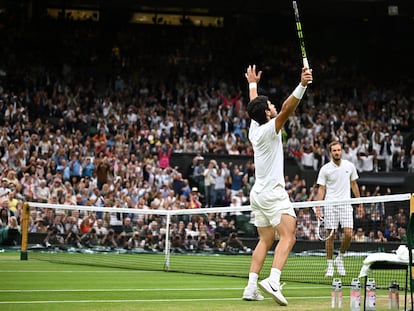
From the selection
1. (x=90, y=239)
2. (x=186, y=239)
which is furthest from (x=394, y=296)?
(x=186, y=239)

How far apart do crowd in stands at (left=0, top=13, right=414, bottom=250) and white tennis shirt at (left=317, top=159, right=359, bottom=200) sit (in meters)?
4.57

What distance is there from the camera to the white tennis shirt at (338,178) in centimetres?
1614

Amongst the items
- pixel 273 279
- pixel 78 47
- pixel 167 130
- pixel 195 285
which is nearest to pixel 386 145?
pixel 167 130

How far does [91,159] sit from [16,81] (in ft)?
26.9

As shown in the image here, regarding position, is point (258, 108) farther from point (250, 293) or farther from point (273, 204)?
point (250, 293)

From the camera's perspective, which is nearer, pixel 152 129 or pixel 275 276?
pixel 275 276

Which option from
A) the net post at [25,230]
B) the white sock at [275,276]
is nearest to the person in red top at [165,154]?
the net post at [25,230]

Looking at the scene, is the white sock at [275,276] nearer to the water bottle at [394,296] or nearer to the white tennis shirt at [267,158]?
the white tennis shirt at [267,158]

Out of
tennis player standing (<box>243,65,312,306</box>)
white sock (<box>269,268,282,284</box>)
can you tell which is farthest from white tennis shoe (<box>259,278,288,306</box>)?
tennis player standing (<box>243,65,312,306</box>)

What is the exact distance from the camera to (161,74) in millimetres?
39594

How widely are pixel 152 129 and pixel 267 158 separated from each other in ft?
76.0

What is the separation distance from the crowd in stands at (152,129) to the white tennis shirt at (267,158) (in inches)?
409

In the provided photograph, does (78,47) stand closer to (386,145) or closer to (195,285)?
(386,145)

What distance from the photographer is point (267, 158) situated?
10430 mm
